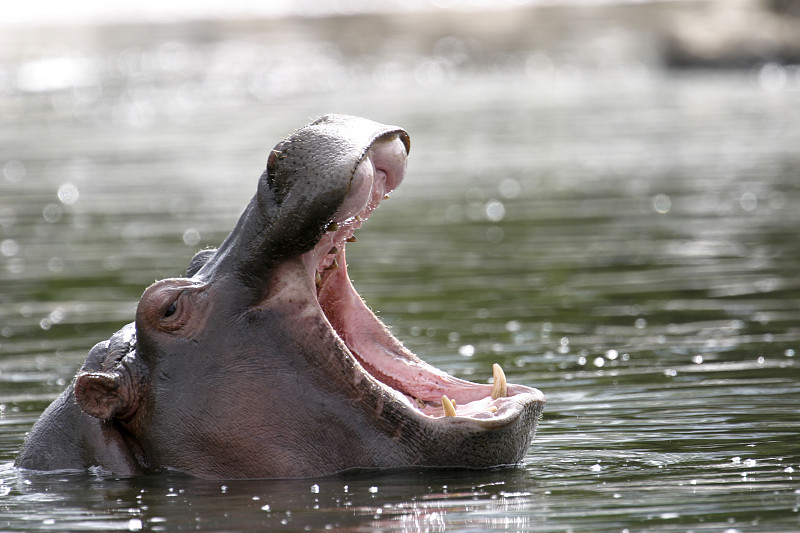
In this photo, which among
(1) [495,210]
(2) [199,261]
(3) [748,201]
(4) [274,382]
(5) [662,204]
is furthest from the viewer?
(1) [495,210]

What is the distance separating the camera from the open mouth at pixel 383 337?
5.05 meters

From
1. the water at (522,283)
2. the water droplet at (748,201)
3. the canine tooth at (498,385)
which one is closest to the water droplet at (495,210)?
the water at (522,283)

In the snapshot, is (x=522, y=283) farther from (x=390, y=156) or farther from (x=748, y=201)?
(x=390, y=156)

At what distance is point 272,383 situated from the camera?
5.07 metres

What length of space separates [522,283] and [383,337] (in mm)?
4997

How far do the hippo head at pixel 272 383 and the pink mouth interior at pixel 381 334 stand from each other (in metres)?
0.01

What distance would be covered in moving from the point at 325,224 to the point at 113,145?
62.6ft

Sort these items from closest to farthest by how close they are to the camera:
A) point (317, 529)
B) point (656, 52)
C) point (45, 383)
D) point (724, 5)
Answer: point (317, 529), point (45, 383), point (656, 52), point (724, 5)

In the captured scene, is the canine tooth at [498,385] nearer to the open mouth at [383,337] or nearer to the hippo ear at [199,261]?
the open mouth at [383,337]

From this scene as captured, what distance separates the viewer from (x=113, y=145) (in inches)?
920

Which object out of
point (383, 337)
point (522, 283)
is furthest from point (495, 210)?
point (383, 337)

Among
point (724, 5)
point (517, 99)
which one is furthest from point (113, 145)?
point (724, 5)

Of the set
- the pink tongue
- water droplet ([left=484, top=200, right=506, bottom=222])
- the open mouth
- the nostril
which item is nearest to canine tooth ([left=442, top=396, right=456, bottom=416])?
the open mouth

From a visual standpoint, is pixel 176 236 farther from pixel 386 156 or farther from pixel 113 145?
pixel 113 145
